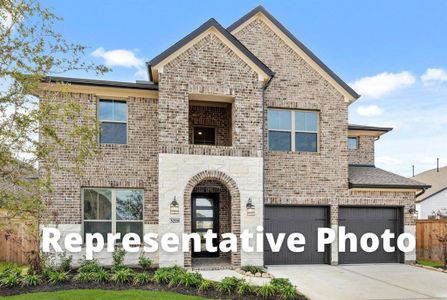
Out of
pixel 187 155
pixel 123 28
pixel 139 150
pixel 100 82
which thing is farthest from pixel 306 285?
pixel 123 28

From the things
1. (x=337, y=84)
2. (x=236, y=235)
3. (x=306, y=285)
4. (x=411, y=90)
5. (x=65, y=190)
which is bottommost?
(x=306, y=285)

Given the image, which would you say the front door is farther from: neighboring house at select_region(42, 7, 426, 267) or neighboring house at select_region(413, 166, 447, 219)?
neighboring house at select_region(413, 166, 447, 219)

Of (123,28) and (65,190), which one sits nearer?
(65,190)

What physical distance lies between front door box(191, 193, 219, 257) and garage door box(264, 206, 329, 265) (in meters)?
1.82

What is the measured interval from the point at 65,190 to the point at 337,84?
406 inches

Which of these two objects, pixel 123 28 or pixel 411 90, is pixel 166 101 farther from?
pixel 411 90

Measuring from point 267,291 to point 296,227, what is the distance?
5.10 meters

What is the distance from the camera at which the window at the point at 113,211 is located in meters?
11.9

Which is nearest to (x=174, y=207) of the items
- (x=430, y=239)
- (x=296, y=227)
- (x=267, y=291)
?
(x=267, y=291)

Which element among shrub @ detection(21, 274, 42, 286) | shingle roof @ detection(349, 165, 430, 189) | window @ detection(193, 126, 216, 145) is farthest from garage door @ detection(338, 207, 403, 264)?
shrub @ detection(21, 274, 42, 286)

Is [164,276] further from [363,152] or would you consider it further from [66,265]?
[363,152]

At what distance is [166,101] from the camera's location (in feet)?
37.6

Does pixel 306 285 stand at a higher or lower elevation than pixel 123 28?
lower

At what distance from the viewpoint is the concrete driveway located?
29.5 feet
